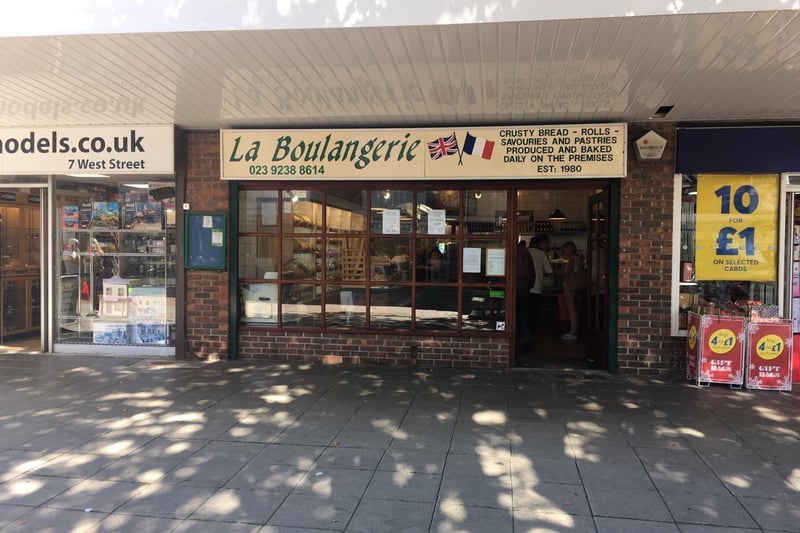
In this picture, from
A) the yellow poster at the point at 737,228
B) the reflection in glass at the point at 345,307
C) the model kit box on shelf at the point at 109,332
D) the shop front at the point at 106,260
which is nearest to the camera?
the yellow poster at the point at 737,228

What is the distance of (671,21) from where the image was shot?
3.86 m

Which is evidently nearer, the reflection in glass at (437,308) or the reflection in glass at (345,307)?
the reflection in glass at (437,308)

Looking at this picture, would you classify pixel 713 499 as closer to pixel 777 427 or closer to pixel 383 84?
pixel 777 427

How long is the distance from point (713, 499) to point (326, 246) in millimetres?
5323

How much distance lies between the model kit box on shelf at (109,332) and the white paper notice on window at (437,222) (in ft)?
15.3

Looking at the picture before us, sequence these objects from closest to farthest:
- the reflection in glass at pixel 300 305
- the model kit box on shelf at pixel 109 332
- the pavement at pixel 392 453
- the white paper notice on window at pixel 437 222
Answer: the pavement at pixel 392 453, the white paper notice on window at pixel 437 222, the reflection in glass at pixel 300 305, the model kit box on shelf at pixel 109 332

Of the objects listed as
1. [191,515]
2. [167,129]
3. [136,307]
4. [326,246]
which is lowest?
[191,515]

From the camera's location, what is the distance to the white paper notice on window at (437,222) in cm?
727

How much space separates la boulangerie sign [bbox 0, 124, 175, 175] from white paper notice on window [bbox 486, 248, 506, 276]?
4.28m

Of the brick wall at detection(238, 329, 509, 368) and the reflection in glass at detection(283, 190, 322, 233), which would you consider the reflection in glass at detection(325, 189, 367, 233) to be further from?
the brick wall at detection(238, 329, 509, 368)

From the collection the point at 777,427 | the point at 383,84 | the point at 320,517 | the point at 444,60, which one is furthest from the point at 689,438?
the point at 383,84

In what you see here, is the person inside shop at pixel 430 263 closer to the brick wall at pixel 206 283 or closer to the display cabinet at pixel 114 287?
the brick wall at pixel 206 283

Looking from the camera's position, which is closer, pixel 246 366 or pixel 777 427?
pixel 777 427

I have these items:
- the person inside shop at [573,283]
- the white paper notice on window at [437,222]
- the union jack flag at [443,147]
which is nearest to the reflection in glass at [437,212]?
the white paper notice on window at [437,222]
